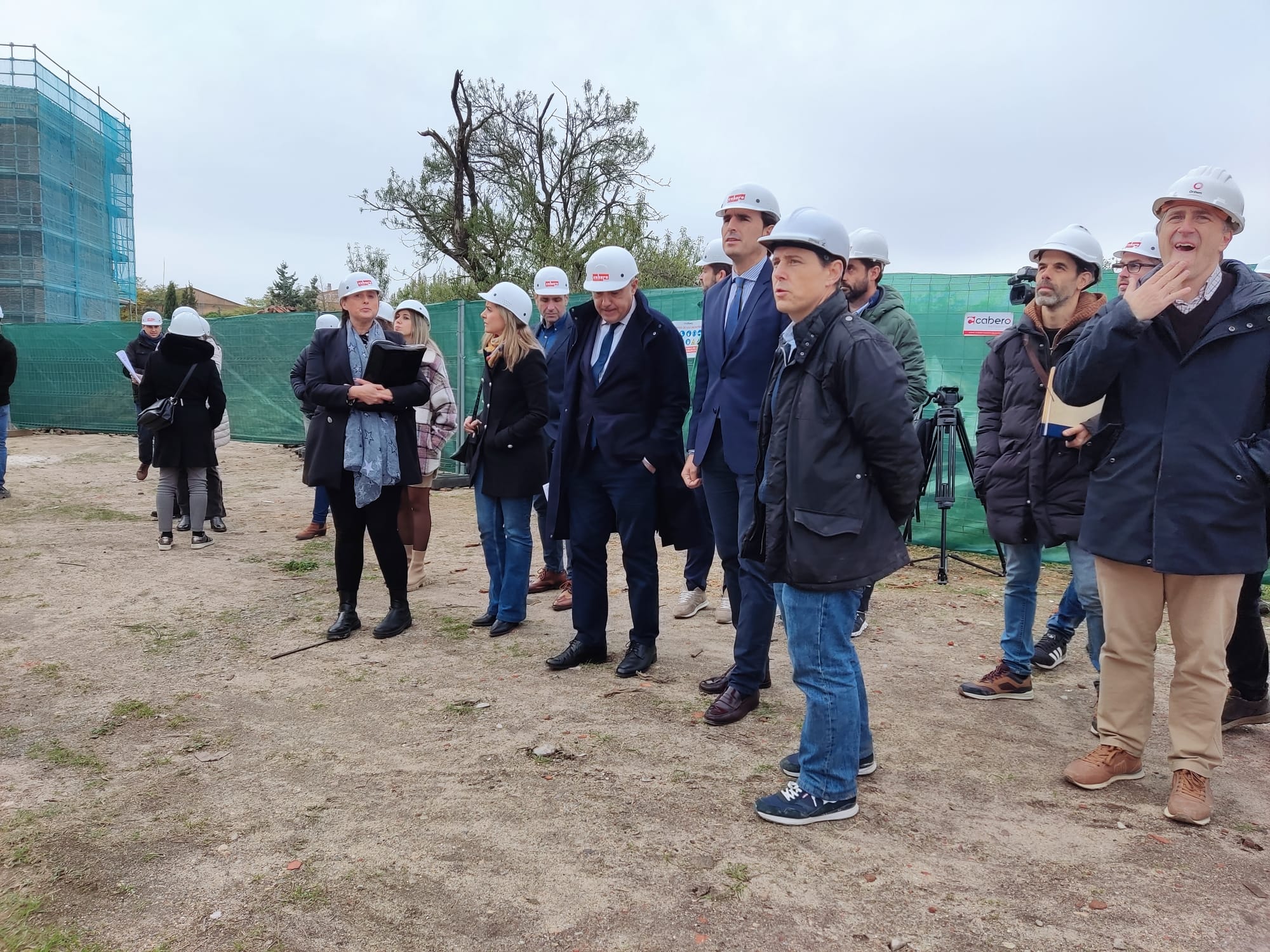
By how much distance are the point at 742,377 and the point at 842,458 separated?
1.13m

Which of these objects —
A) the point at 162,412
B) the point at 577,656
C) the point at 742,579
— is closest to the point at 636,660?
the point at 577,656

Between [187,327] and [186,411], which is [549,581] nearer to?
[186,411]

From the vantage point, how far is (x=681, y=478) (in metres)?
4.46

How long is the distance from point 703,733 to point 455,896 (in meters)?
1.43

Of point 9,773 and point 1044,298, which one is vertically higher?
point 1044,298

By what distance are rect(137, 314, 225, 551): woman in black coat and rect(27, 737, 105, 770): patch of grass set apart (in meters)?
3.99

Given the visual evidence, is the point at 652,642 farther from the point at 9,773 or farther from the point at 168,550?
the point at 168,550

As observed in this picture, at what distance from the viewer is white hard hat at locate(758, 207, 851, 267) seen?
9.49 feet

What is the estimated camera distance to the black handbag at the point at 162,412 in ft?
23.2

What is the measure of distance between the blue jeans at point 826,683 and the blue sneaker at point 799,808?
2 cm

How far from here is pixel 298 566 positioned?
6.93m

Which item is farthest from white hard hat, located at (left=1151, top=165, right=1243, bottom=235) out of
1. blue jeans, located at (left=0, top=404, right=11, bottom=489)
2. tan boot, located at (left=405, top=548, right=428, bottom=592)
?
blue jeans, located at (left=0, top=404, right=11, bottom=489)

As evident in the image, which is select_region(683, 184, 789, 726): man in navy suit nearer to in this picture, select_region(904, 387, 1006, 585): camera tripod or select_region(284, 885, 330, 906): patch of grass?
select_region(284, 885, 330, 906): patch of grass

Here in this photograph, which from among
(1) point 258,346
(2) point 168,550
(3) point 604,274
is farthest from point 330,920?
(1) point 258,346
